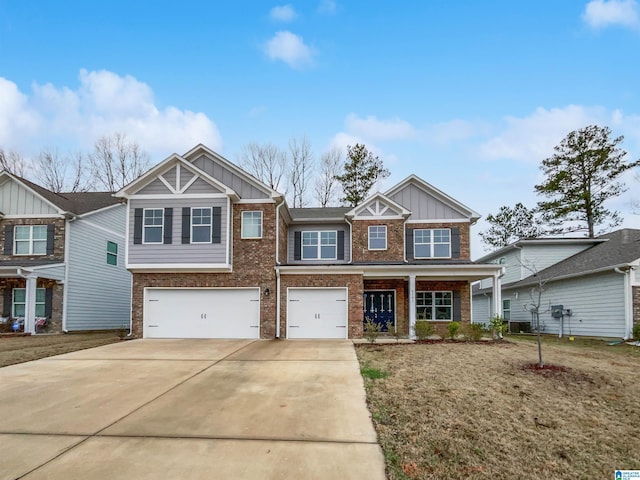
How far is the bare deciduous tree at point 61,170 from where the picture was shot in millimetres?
31344

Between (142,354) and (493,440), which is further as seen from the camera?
(142,354)

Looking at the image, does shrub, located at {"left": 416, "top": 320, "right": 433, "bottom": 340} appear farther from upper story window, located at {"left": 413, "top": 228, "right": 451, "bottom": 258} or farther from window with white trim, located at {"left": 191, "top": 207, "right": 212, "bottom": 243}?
window with white trim, located at {"left": 191, "top": 207, "right": 212, "bottom": 243}

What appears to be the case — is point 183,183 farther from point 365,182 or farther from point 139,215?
point 365,182

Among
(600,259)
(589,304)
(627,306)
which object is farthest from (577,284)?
(627,306)

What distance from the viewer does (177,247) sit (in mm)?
14930

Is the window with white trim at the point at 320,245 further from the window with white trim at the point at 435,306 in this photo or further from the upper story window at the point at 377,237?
the window with white trim at the point at 435,306

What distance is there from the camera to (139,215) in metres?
15.2

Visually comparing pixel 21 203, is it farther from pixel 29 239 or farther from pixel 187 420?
pixel 187 420

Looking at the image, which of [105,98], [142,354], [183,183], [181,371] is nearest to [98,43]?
[105,98]

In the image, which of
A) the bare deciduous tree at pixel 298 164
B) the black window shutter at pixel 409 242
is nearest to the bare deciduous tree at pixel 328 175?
the bare deciduous tree at pixel 298 164

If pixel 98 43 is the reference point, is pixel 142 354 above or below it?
below

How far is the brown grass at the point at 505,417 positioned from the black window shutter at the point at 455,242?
8.10 meters

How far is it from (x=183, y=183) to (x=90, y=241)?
298 inches

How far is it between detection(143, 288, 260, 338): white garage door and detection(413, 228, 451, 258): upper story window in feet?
24.4
